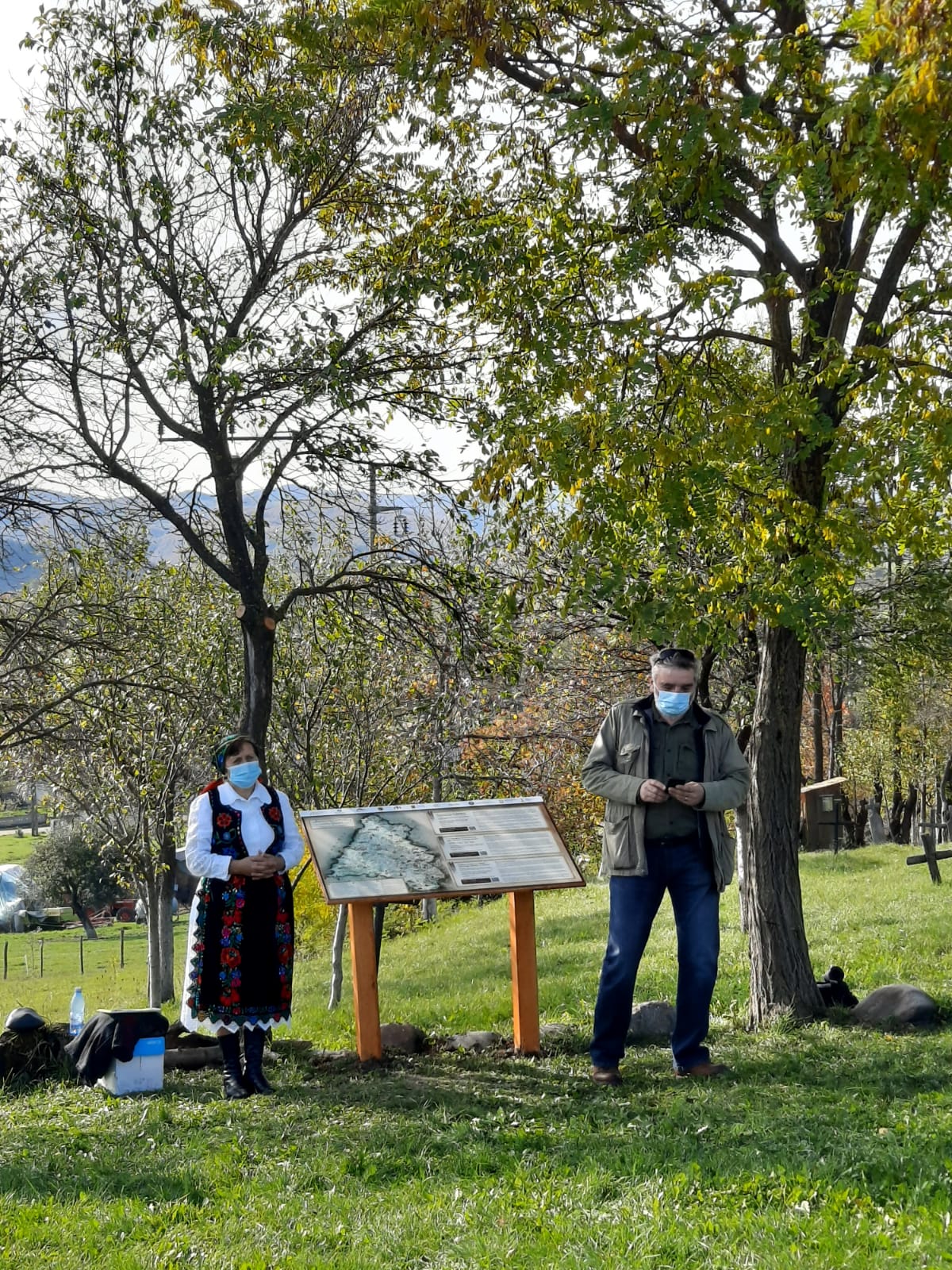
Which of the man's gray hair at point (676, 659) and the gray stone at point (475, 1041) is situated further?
the gray stone at point (475, 1041)

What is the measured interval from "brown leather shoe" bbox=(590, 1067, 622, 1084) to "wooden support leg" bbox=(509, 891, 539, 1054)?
960 mm

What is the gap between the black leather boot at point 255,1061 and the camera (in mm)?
6812

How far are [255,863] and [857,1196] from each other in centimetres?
369

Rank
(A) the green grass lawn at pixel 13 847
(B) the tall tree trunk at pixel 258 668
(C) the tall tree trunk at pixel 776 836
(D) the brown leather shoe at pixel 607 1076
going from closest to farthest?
(D) the brown leather shoe at pixel 607 1076, (C) the tall tree trunk at pixel 776 836, (B) the tall tree trunk at pixel 258 668, (A) the green grass lawn at pixel 13 847

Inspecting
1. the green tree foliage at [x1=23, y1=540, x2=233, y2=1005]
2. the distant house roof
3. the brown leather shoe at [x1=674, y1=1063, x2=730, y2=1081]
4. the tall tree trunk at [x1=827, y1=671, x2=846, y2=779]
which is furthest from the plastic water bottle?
the distant house roof

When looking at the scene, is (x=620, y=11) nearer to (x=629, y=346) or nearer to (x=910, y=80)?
(x=629, y=346)

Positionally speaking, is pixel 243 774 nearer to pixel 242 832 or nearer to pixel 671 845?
pixel 242 832

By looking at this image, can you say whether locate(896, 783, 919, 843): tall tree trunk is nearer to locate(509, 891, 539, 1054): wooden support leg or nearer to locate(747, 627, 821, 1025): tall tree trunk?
locate(747, 627, 821, 1025): tall tree trunk

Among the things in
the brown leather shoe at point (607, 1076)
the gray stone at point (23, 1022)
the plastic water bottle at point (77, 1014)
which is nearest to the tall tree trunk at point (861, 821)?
the plastic water bottle at point (77, 1014)

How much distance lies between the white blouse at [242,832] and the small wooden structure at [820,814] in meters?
31.5

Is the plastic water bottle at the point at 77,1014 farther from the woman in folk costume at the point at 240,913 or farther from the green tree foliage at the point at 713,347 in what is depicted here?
the green tree foliage at the point at 713,347

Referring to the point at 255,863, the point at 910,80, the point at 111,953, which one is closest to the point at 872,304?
the point at 910,80

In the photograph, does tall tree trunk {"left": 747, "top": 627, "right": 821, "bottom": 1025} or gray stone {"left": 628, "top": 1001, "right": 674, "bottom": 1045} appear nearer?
gray stone {"left": 628, "top": 1001, "right": 674, "bottom": 1045}

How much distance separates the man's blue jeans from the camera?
662cm
